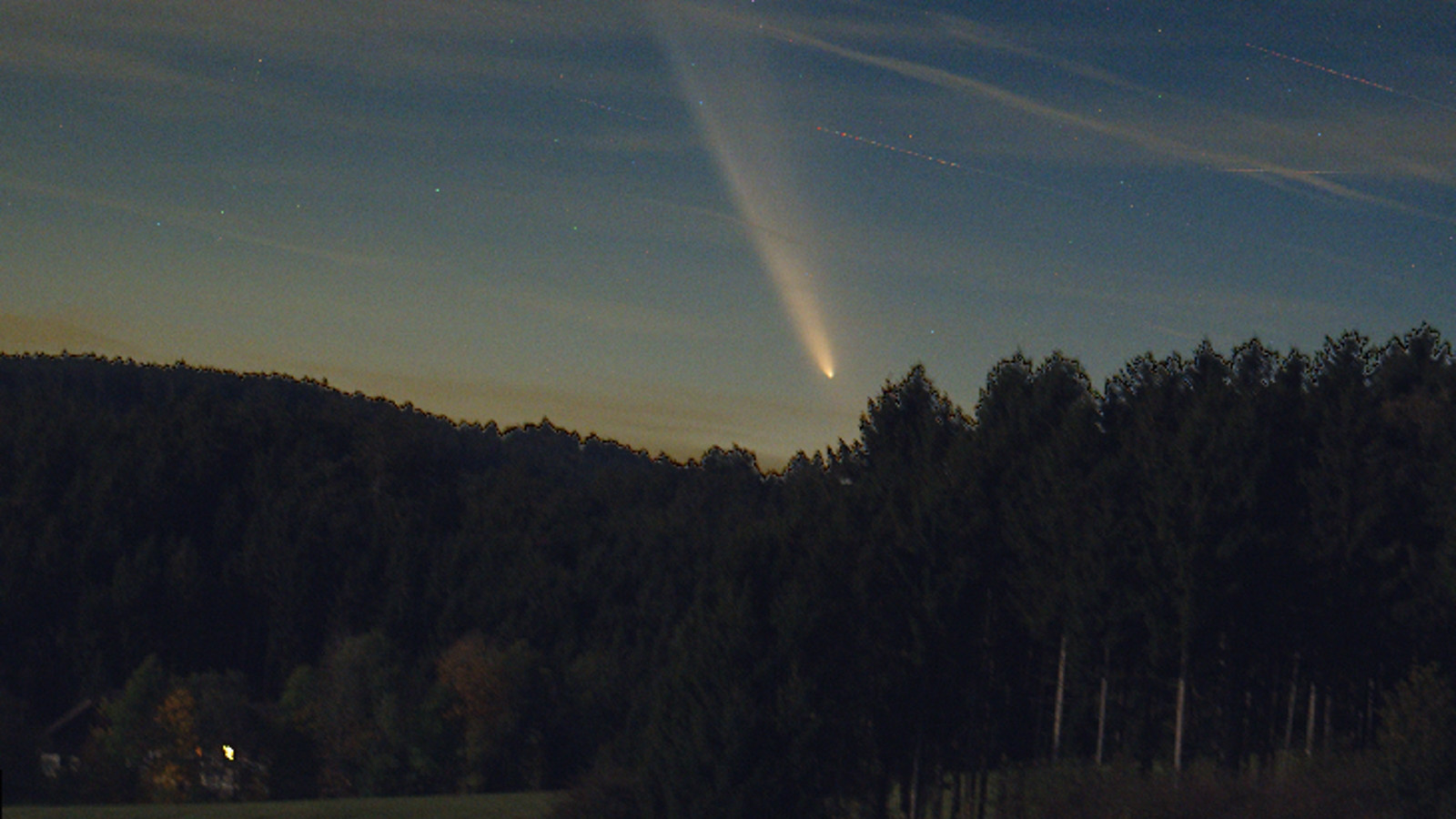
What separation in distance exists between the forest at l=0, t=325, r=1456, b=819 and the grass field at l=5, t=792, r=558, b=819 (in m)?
2.93

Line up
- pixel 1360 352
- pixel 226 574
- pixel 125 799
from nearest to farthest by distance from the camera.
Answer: pixel 125 799, pixel 1360 352, pixel 226 574

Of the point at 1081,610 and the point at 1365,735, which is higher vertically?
the point at 1081,610

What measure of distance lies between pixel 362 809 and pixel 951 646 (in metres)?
20.3

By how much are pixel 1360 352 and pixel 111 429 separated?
326ft

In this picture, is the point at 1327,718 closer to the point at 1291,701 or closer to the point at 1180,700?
the point at 1291,701

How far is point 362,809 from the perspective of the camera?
149ft

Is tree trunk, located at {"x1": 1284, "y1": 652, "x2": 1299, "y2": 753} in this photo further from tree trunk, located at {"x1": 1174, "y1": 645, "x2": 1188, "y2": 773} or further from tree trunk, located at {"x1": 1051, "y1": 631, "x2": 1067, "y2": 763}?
tree trunk, located at {"x1": 1051, "y1": 631, "x2": 1067, "y2": 763}

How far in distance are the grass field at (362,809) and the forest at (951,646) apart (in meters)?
2.93

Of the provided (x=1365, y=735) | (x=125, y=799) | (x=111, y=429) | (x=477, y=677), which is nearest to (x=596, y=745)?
(x=477, y=677)

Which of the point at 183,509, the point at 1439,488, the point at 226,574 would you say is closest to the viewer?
the point at 1439,488

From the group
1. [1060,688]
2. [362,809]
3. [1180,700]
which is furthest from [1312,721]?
[362,809]

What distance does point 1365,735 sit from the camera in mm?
53625

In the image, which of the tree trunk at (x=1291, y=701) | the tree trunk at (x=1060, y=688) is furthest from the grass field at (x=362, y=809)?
the tree trunk at (x=1291, y=701)

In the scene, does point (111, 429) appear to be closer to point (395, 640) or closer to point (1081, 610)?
point (395, 640)
